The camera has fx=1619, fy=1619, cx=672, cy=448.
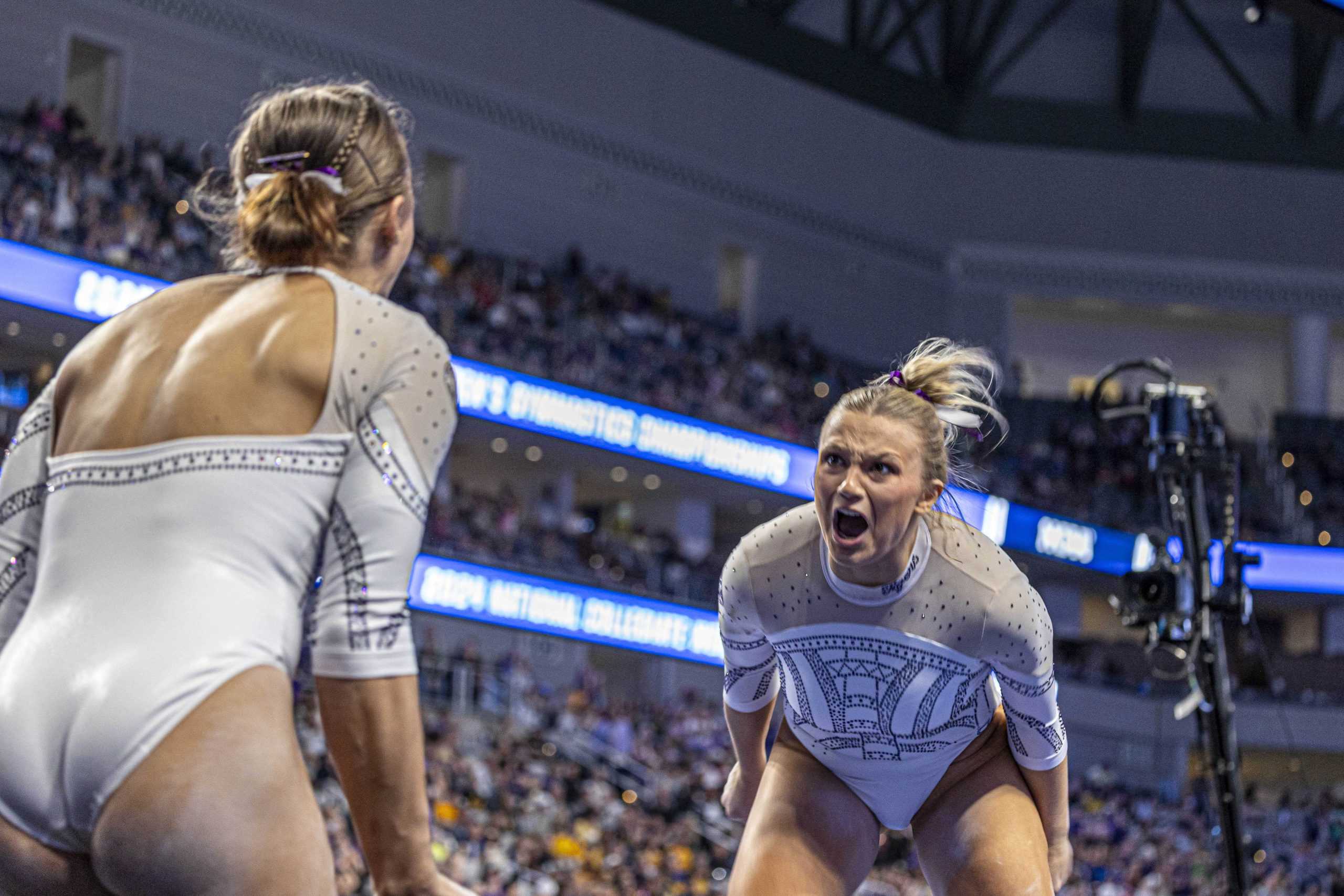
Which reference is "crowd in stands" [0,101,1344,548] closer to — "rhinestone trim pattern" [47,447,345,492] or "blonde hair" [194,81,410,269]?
"blonde hair" [194,81,410,269]

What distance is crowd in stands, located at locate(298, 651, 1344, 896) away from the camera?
48.1 ft

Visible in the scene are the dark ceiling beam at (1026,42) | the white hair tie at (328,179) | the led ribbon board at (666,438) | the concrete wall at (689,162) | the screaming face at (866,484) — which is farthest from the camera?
the dark ceiling beam at (1026,42)

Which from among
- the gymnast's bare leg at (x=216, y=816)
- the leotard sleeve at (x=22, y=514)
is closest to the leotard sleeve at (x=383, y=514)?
the gymnast's bare leg at (x=216, y=816)

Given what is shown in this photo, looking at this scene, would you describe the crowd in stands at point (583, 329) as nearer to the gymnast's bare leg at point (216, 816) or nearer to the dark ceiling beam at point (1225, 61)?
the dark ceiling beam at point (1225, 61)

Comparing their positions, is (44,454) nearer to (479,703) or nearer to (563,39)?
(479,703)

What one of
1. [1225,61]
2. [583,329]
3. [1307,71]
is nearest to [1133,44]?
[1225,61]

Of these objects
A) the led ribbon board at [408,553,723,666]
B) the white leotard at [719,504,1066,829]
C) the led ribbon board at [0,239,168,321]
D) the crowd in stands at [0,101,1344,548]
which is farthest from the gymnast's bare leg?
the led ribbon board at [408,553,723,666]

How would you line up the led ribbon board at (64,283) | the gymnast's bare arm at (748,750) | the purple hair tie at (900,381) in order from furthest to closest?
the led ribbon board at (64,283) → the gymnast's bare arm at (748,750) → the purple hair tie at (900,381)

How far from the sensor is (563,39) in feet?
97.4

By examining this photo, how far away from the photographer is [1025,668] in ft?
13.2

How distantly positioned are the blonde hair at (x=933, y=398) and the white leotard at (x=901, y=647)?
0.19m

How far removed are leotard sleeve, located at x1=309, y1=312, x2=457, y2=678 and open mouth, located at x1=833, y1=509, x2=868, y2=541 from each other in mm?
1611

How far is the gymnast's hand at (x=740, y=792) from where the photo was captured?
4441 mm

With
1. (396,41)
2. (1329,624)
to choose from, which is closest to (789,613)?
(396,41)
